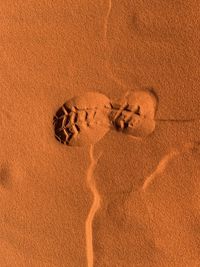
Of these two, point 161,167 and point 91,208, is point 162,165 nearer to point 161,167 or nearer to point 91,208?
point 161,167

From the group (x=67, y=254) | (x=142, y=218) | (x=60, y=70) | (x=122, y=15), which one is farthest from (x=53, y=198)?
(x=122, y=15)

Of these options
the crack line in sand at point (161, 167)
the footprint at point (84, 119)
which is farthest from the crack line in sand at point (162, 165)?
the footprint at point (84, 119)

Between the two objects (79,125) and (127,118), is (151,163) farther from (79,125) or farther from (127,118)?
(79,125)

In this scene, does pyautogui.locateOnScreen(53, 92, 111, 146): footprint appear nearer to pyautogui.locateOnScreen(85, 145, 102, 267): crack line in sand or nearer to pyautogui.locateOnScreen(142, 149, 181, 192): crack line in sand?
pyautogui.locateOnScreen(85, 145, 102, 267): crack line in sand

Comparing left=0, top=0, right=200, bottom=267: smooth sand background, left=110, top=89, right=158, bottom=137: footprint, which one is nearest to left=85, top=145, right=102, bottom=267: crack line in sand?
left=0, top=0, right=200, bottom=267: smooth sand background

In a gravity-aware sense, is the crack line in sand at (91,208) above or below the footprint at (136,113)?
below

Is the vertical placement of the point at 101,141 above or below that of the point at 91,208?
above

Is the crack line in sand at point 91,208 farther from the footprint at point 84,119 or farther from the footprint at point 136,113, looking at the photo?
the footprint at point 136,113

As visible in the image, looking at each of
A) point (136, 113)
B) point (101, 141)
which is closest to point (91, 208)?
point (101, 141)

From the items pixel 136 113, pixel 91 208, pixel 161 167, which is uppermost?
pixel 136 113
